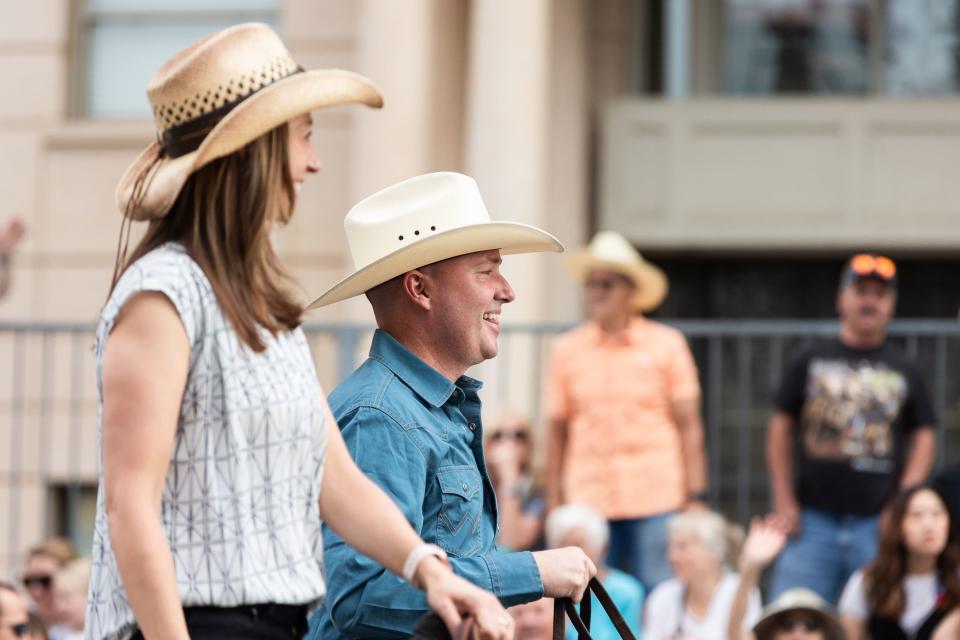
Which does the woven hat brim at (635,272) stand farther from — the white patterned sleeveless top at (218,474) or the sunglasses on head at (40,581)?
the white patterned sleeveless top at (218,474)

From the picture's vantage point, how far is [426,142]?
11797 mm

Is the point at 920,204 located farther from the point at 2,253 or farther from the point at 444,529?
the point at 444,529

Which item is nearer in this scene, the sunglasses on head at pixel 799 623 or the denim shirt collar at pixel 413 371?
the denim shirt collar at pixel 413 371

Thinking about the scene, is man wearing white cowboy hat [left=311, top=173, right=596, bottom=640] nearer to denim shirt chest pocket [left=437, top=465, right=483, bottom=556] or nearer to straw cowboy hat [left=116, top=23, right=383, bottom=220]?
denim shirt chest pocket [left=437, top=465, right=483, bottom=556]

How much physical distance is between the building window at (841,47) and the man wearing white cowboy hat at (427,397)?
9.69m

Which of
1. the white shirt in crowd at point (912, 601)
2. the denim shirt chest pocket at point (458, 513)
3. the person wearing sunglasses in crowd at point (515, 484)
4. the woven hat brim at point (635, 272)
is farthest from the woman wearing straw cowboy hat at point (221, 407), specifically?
the woven hat brim at point (635, 272)

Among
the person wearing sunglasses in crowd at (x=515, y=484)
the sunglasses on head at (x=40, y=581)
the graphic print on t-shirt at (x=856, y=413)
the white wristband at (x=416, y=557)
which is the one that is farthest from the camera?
the person wearing sunglasses in crowd at (x=515, y=484)

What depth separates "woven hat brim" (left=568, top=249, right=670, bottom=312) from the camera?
8750mm

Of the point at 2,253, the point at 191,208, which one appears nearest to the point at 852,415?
the point at 2,253

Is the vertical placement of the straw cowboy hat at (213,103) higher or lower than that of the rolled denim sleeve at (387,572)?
higher

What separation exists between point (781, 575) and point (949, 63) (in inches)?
247

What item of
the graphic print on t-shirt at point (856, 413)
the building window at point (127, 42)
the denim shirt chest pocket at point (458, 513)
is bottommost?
the graphic print on t-shirt at point (856, 413)

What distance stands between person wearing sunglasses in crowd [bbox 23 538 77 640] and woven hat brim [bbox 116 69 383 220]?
208 inches

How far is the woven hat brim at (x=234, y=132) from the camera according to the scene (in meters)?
2.88
